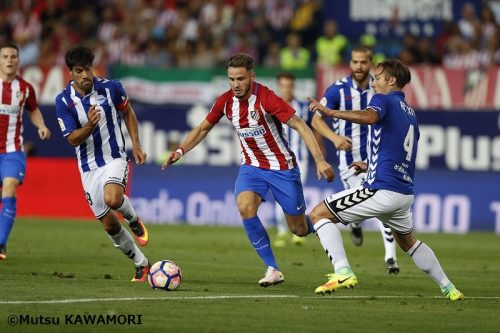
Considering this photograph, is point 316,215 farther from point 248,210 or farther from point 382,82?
point 382,82

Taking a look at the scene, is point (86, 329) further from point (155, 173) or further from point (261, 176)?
point (155, 173)

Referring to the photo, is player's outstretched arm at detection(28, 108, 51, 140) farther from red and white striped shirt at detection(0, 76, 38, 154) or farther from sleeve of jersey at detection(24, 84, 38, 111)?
red and white striped shirt at detection(0, 76, 38, 154)

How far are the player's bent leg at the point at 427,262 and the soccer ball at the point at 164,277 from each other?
213 cm

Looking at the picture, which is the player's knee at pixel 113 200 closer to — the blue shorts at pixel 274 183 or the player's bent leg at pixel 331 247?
the blue shorts at pixel 274 183

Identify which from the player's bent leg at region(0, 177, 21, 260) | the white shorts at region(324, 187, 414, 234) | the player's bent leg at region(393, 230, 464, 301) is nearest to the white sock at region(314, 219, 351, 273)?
the white shorts at region(324, 187, 414, 234)

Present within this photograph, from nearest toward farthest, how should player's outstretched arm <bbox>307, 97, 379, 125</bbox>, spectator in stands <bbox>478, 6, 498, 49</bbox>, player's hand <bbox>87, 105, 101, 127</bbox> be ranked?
player's outstretched arm <bbox>307, 97, 379, 125</bbox> → player's hand <bbox>87, 105, 101, 127</bbox> → spectator in stands <bbox>478, 6, 498, 49</bbox>

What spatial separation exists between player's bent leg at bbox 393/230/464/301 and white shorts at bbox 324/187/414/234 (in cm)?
10

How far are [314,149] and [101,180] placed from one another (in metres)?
2.40

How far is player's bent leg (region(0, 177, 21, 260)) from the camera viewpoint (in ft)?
45.2

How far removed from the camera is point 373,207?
33.9 ft

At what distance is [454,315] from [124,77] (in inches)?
666

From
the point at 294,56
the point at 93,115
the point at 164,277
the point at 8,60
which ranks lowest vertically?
the point at 164,277

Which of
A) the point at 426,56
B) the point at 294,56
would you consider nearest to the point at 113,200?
the point at 294,56

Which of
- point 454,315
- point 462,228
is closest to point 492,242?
point 462,228
